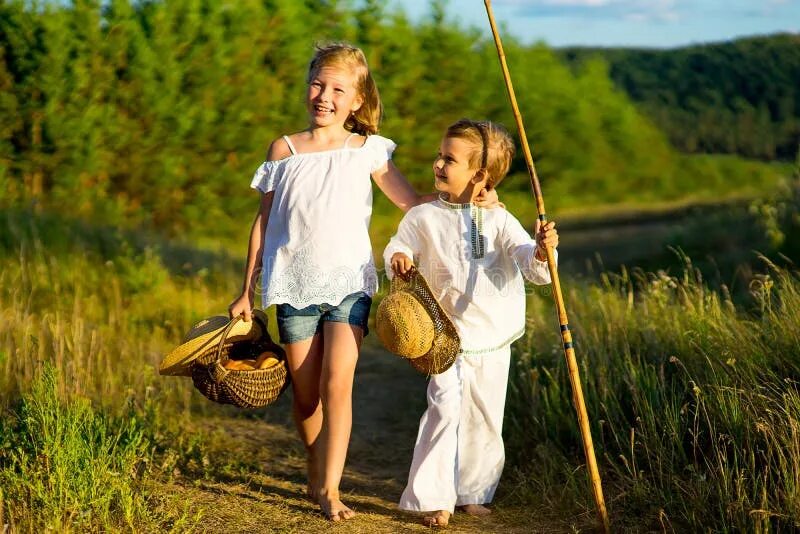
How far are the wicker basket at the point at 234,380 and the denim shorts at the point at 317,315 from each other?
0.62ft

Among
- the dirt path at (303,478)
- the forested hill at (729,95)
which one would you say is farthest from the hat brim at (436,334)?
the forested hill at (729,95)

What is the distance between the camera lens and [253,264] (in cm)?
458

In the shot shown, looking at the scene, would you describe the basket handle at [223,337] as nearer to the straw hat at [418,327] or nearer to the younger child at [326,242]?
the younger child at [326,242]

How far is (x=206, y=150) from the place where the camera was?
1339 cm

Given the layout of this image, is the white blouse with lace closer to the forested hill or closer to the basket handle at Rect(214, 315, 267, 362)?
the basket handle at Rect(214, 315, 267, 362)

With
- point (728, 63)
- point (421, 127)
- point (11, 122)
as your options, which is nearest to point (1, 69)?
point (11, 122)

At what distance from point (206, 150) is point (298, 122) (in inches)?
62.1

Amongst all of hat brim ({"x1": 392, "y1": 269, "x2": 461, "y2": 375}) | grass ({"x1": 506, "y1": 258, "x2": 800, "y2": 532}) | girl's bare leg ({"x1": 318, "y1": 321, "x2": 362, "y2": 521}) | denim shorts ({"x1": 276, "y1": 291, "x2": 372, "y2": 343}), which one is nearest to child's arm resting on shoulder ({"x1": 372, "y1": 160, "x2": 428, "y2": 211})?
hat brim ({"x1": 392, "y1": 269, "x2": 461, "y2": 375})

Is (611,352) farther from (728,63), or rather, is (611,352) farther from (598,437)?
(728,63)

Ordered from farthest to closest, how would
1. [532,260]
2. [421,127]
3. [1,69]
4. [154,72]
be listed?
[421,127], [154,72], [1,69], [532,260]

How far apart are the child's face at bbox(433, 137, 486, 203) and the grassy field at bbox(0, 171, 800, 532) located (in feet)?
3.85

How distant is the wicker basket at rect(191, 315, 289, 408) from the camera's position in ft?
14.5

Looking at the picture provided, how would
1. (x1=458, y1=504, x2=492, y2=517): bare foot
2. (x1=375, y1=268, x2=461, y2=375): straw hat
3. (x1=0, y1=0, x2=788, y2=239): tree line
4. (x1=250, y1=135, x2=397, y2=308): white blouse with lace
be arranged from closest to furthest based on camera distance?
(x1=375, y1=268, x2=461, y2=375): straw hat → (x1=250, y1=135, x2=397, y2=308): white blouse with lace → (x1=458, y1=504, x2=492, y2=517): bare foot → (x1=0, y1=0, x2=788, y2=239): tree line

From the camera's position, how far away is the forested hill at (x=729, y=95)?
27641mm
